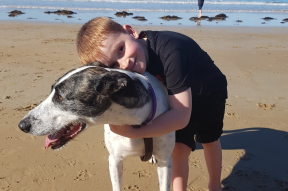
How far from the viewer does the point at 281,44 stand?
1117 centimetres

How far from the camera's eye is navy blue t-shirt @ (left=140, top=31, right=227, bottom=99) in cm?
270

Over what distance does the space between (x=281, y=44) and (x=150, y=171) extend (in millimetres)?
9138

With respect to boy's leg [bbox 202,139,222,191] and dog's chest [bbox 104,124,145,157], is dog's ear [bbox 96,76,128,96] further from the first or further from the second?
boy's leg [bbox 202,139,222,191]

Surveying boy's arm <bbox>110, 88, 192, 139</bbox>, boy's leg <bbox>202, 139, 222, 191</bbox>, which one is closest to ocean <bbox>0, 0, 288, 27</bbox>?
boy's leg <bbox>202, 139, 222, 191</bbox>

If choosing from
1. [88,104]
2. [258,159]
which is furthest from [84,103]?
[258,159]

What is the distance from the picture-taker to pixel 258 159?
4.21m

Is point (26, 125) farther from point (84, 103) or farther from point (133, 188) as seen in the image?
point (133, 188)

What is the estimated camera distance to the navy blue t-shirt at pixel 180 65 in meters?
2.70

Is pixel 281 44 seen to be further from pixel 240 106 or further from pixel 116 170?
pixel 116 170

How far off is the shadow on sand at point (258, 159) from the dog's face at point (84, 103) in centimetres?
202

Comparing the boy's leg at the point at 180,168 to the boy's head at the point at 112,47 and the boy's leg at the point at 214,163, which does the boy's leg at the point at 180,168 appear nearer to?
the boy's leg at the point at 214,163

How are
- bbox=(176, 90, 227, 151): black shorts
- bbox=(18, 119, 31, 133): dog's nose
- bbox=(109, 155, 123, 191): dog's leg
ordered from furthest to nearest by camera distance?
bbox=(176, 90, 227, 151): black shorts
bbox=(109, 155, 123, 191): dog's leg
bbox=(18, 119, 31, 133): dog's nose

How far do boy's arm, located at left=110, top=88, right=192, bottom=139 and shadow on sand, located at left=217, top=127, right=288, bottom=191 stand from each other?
1.54 metres

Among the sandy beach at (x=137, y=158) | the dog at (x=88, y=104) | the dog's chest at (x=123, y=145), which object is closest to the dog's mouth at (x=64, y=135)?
the dog at (x=88, y=104)
